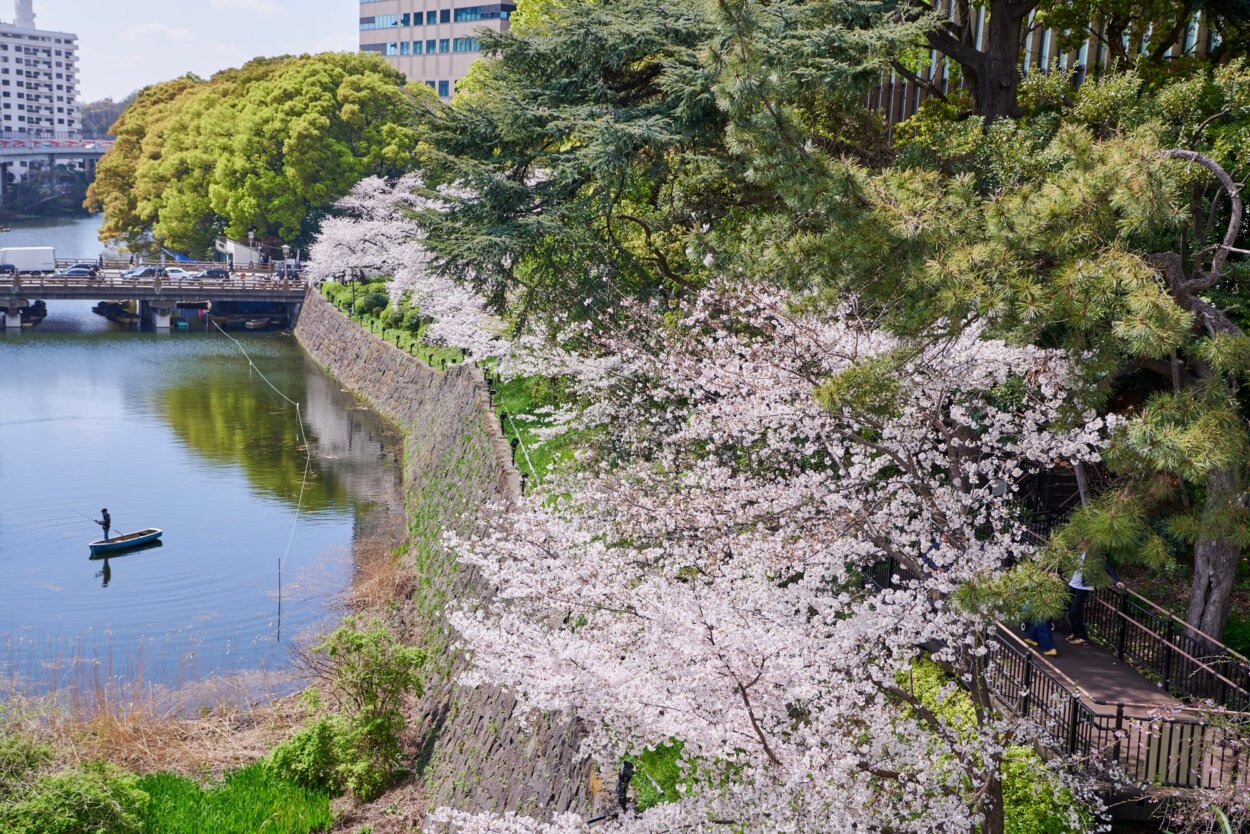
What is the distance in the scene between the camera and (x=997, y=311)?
27.8ft

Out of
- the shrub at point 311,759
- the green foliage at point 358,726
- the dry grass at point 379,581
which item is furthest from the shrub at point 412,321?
the shrub at point 311,759

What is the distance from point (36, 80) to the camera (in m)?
139

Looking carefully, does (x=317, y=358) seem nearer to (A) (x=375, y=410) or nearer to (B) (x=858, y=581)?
(A) (x=375, y=410)

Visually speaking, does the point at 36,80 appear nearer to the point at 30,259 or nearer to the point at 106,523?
the point at 30,259

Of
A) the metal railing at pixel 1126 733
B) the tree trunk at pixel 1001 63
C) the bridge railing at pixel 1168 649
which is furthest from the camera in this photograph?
the tree trunk at pixel 1001 63

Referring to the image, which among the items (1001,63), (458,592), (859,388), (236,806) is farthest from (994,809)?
(1001,63)

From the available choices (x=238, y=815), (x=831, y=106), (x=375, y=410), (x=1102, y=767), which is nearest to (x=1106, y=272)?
(x=1102, y=767)

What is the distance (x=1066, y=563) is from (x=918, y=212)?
3.28m

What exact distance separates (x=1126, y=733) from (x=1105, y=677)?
2.49 meters

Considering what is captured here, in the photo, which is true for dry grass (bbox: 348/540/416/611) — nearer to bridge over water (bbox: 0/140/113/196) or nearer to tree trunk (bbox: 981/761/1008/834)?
tree trunk (bbox: 981/761/1008/834)

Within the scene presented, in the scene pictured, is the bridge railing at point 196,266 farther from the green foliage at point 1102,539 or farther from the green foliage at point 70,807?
the green foliage at point 1102,539

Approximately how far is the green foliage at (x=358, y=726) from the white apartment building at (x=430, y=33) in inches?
2225

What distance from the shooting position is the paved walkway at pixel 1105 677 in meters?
9.34

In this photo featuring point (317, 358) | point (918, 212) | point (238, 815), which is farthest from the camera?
point (317, 358)
